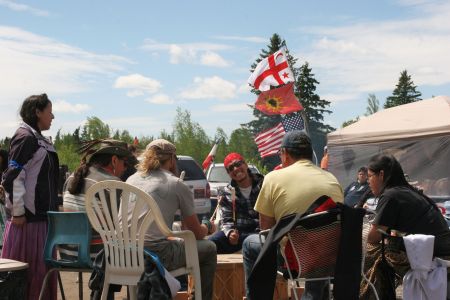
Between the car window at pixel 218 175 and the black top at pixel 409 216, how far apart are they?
628 inches

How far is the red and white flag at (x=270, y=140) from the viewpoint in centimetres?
1677

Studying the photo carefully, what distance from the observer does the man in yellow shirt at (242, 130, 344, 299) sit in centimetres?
512

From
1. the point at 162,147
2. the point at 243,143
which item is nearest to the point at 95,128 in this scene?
the point at 243,143

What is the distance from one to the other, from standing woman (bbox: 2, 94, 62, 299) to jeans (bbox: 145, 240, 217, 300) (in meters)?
1.09

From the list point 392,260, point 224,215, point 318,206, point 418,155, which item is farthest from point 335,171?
point 318,206

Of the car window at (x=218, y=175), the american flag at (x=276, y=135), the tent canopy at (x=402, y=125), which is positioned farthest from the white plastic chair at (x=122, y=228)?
the car window at (x=218, y=175)

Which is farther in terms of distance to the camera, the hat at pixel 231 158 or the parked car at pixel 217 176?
the parked car at pixel 217 176

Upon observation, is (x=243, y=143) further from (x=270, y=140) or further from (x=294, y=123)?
(x=294, y=123)

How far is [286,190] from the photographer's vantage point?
5.17 metres

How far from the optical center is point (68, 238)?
213 inches

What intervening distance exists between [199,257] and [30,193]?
4.89ft

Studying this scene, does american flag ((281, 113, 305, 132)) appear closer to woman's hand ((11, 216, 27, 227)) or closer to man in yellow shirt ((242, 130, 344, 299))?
man in yellow shirt ((242, 130, 344, 299))

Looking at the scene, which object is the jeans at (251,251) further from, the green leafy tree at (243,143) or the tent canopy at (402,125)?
the green leafy tree at (243,143)

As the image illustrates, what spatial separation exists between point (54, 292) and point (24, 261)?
0.36 m
